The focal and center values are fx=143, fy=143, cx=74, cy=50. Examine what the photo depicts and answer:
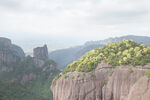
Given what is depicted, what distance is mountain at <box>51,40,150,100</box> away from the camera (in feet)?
73.6

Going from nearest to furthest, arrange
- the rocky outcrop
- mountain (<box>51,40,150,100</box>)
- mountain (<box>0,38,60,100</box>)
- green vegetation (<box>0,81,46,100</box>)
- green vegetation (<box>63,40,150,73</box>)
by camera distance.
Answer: mountain (<box>51,40,150,100</box>) < green vegetation (<box>63,40,150,73</box>) < green vegetation (<box>0,81,46,100</box>) < mountain (<box>0,38,60,100</box>) < the rocky outcrop

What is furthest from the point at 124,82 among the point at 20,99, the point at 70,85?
the point at 20,99

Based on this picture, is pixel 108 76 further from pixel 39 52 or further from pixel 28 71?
pixel 39 52

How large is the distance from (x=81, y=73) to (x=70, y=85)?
9.45ft

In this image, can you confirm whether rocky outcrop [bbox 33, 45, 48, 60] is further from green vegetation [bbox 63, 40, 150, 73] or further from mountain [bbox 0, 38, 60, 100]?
green vegetation [bbox 63, 40, 150, 73]

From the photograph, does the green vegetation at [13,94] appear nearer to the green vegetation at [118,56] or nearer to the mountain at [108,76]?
the mountain at [108,76]

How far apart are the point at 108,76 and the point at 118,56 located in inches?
174

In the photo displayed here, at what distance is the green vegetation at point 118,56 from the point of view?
2395cm

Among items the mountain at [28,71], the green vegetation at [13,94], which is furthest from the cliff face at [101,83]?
the mountain at [28,71]

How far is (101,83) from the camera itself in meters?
24.8

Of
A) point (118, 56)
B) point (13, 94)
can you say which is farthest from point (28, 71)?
point (118, 56)

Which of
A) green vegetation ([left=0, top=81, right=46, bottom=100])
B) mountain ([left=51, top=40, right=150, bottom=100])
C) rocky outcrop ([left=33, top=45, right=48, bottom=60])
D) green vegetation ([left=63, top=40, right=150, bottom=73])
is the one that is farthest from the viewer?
rocky outcrop ([left=33, top=45, right=48, bottom=60])

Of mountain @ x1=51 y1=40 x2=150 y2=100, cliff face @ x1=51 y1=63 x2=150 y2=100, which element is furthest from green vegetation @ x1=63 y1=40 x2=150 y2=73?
cliff face @ x1=51 y1=63 x2=150 y2=100

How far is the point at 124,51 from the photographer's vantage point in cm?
2680
